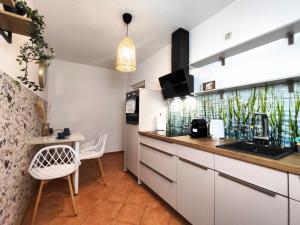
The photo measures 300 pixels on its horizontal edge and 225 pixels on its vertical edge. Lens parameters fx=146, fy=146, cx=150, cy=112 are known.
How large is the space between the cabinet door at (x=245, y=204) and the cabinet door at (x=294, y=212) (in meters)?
0.02

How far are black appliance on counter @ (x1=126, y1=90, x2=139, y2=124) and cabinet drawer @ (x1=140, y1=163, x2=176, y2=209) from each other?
797 mm

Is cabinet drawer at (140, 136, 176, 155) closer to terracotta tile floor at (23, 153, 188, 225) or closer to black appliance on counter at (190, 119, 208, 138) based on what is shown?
black appliance on counter at (190, 119, 208, 138)

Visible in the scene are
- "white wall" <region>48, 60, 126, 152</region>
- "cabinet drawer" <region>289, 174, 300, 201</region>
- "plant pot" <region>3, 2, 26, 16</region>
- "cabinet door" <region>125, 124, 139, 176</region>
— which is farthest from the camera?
"white wall" <region>48, 60, 126, 152</region>

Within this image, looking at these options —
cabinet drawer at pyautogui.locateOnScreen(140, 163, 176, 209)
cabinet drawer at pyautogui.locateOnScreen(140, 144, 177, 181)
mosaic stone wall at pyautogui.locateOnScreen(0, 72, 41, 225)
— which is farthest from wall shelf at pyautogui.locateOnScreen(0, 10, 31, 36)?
cabinet drawer at pyautogui.locateOnScreen(140, 163, 176, 209)

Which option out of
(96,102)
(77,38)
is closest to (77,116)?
(96,102)

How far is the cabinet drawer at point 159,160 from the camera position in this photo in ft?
5.52

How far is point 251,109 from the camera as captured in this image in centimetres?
157

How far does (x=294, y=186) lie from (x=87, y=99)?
169 inches

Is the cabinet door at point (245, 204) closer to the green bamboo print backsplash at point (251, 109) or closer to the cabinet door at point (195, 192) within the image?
the cabinet door at point (195, 192)

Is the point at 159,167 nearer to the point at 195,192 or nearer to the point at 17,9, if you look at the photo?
the point at 195,192

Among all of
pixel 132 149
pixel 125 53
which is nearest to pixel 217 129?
pixel 125 53

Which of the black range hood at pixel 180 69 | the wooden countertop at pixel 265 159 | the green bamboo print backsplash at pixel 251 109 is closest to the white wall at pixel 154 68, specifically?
the black range hood at pixel 180 69

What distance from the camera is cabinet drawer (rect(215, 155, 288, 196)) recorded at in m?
0.84

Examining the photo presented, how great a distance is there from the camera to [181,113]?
252 centimetres
